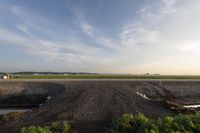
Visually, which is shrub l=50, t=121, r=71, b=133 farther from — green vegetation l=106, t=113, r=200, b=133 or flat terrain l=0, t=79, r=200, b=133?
green vegetation l=106, t=113, r=200, b=133

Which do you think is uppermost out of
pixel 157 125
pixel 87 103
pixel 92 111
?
pixel 87 103

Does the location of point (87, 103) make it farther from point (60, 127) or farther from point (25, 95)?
point (25, 95)

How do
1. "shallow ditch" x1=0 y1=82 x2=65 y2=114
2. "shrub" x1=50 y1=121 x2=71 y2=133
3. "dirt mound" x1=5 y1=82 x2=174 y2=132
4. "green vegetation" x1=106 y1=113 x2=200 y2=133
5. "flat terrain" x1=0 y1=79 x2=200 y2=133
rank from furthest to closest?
"shallow ditch" x1=0 y1=82 x2=65 y2=114, "flat terrain" x1=0 y1=79 x2=200 y2=133, "dirt mound" x1=5 y1=82 x2=174 y2=132, "shrub" x1=50 y1=121 x2=71 y2=133, "green vegetation" x1=106 y1=113 x2=200 y2=133

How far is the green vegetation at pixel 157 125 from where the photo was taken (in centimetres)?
1141

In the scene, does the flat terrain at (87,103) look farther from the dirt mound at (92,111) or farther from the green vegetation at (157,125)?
the green vegetation at (157,125)

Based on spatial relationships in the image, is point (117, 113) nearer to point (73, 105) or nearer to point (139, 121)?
point (139, 121)

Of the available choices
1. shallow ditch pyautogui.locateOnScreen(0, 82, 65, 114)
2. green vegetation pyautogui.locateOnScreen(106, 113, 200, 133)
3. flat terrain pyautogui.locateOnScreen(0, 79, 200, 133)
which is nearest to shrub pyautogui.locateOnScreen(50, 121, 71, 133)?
flat terrain pyautogui.locateOnScreen(0, 79, 200, 133)

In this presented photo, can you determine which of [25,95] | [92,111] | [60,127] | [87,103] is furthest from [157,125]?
[25,95]

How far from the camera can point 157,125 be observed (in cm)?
1216

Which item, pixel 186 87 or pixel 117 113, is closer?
pixel 117 113

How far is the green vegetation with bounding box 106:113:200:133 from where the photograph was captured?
449 inches

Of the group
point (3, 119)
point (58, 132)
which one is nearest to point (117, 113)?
point (58, 132)

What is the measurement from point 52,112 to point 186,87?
89.2 ft

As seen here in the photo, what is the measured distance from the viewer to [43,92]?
105 feet
